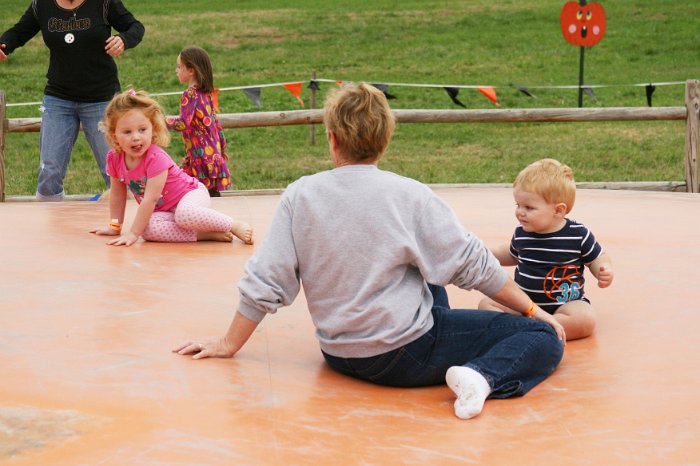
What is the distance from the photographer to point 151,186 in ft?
19.5

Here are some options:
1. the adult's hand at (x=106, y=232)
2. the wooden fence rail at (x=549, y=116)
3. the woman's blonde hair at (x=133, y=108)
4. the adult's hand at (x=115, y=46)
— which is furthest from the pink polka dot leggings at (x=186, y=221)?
the wooden fence rail at (x=549, y=116)

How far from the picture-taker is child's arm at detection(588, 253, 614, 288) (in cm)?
419

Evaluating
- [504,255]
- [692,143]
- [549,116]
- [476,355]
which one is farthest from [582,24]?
[476,355]

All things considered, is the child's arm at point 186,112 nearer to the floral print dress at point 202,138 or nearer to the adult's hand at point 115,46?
the floral print dress at point 202,138

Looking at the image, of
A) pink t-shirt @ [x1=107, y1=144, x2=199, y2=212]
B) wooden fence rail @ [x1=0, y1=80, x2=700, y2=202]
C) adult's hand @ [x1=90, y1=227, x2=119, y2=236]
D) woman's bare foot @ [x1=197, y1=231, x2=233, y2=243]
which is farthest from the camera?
wooden fence rail @ [x1=0, y1=80, x2=700, y2=202]

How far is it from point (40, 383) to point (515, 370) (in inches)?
60.6

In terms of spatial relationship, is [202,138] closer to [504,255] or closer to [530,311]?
[504,255]

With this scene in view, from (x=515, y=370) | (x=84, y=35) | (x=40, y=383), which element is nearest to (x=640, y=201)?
(x=84, y=35)

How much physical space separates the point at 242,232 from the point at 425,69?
17.2 m

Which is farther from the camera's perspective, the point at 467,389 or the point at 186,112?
the point at 186,112

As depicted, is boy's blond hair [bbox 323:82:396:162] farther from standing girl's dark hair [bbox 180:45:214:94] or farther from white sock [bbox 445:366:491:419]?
standing girl's dark hair [bbox 180:45:214:94]

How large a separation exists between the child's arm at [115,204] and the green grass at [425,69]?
644 centimetres

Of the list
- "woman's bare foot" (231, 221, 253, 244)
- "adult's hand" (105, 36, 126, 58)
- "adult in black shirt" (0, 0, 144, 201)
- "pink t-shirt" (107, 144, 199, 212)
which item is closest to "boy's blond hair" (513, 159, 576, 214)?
"woman's bare foot" (231, 221, 253, 244)

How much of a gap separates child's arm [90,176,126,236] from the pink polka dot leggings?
193 millimetres
